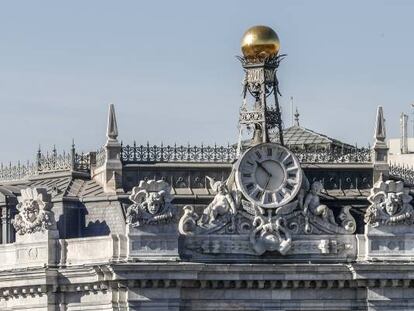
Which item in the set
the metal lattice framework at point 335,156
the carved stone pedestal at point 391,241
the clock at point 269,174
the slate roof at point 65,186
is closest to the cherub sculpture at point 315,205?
the clock at point 269,174

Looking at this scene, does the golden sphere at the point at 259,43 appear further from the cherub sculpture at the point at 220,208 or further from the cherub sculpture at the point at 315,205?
the cherub sculpture at the point at 220,208

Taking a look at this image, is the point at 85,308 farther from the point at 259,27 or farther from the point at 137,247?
the point at 259,27

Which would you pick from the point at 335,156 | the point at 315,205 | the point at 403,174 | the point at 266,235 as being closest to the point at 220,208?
the point at 266,235

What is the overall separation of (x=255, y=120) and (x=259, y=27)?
4.16m

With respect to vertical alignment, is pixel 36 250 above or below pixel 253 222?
below

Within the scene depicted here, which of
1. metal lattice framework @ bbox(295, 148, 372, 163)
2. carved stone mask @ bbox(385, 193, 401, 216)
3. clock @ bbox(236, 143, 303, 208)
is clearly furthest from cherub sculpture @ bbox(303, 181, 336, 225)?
metal lattice framework @ bbox(295, 148, 372, 163)

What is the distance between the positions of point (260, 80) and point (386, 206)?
317 inches

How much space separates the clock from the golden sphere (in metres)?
5.80

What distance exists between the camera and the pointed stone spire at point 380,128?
414 ft

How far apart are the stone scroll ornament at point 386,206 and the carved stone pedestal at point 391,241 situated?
0.32m

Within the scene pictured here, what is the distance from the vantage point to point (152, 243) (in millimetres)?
120312

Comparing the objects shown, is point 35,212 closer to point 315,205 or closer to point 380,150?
point 315,205

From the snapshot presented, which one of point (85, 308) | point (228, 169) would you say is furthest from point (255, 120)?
point (85, 308)

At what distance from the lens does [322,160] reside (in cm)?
12756
